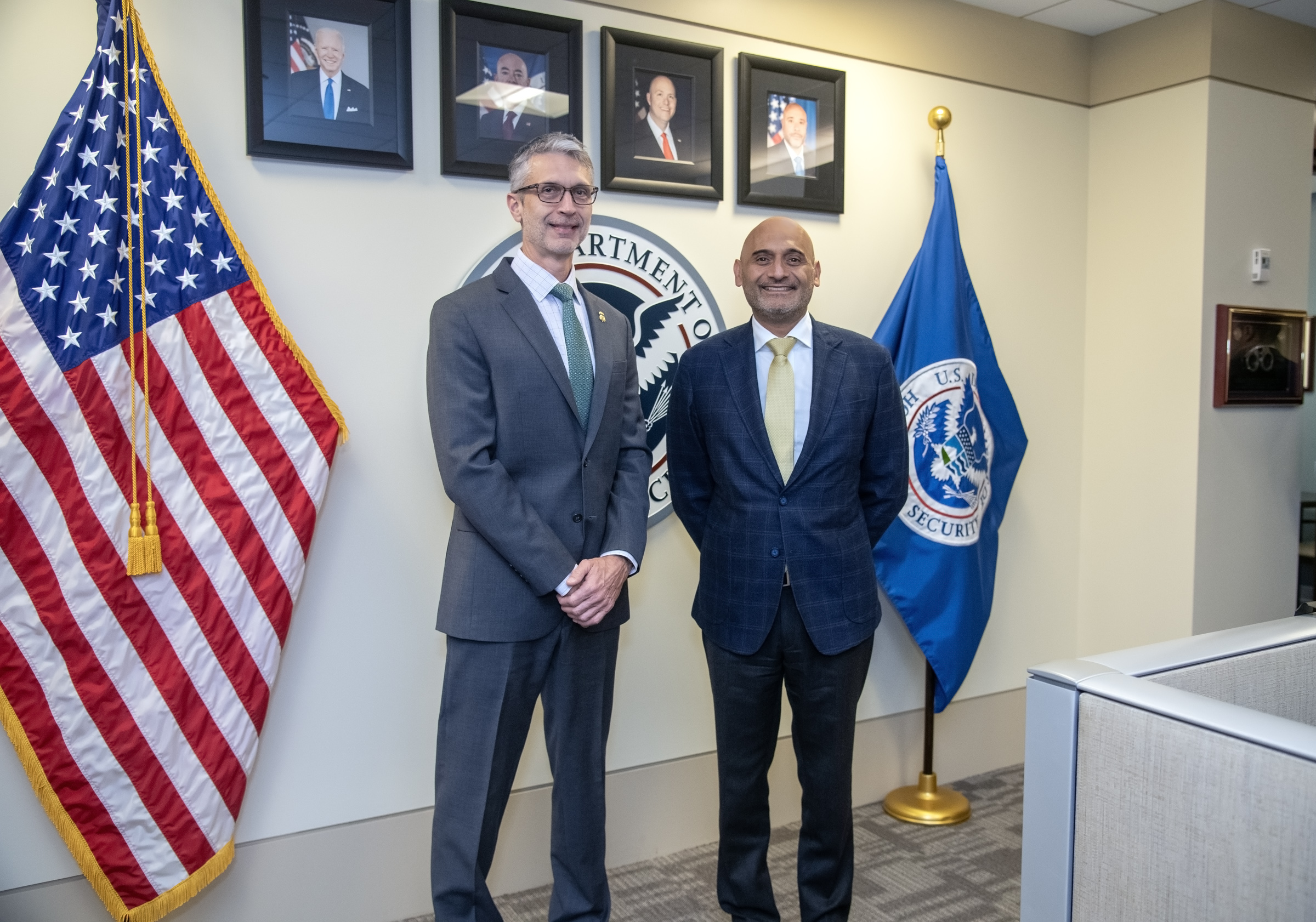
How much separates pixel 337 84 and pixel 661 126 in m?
0.89

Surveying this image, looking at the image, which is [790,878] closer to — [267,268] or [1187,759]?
[1187,759]

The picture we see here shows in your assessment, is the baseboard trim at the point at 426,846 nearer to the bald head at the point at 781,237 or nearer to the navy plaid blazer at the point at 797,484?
the navy plaid blazer at the point at 797,484

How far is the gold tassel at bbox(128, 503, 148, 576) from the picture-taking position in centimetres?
212

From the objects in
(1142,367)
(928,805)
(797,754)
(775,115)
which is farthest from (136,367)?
(1142,367)

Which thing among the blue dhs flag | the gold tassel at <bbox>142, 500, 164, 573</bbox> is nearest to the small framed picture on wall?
the blue dhs flag

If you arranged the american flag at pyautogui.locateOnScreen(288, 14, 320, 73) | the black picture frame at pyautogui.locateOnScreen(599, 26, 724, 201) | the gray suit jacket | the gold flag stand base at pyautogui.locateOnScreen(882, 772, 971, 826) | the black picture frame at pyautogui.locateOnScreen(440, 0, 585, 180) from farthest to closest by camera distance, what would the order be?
1. the gold flag stand base at pyautogui.locateOnScreen(882, 772, 971, 826)
2. the black picture frame at pyautogui.locateOnScreen(599, 26, 724, 201)
3. the black picture frame at pyautogui.locateOnScreen(440, 0, 585, 180)
4. the american flag at pyautogui.locateOnScreen(288, 14, 320, 73)
5. the gray suit jacket

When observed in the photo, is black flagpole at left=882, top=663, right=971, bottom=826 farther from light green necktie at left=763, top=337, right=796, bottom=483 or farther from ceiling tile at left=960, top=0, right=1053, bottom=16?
ceiling tile at left=960, top=0, right=1053, bottom=16

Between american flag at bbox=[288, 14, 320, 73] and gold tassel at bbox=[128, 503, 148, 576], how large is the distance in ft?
3.56

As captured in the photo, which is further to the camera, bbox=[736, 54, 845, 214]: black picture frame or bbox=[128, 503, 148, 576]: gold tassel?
bbox=[736, 54, 845, 214]: black picture frame

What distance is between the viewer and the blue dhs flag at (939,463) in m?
3.15

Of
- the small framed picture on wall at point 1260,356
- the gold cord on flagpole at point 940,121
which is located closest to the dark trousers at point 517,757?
the gold cord on flagpole at point 940,121

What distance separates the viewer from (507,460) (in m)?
2.04

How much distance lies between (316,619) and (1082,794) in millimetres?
1808

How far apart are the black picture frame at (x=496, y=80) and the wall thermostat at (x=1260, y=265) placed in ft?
8.19
